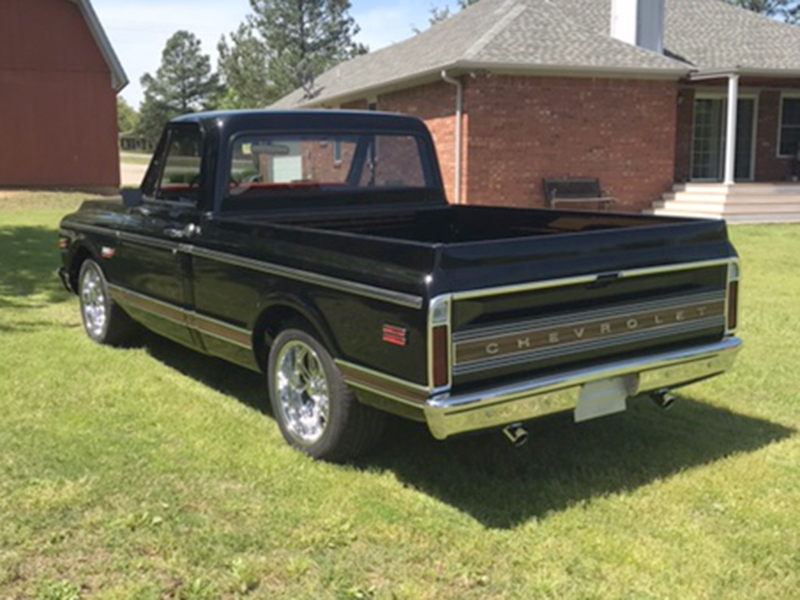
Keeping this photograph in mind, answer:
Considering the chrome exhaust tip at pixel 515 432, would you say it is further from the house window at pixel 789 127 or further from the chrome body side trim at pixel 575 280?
the house window at pixel 789 127

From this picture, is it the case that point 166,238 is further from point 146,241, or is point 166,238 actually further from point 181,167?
point 181,167

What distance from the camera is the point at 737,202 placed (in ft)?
58.9

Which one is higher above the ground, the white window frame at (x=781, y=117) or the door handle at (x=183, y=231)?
the white window frame at (x=781, y=117)

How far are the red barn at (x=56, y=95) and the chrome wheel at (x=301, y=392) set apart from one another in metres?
Answer: 22.3

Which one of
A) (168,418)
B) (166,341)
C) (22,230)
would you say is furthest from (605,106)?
(168,418)

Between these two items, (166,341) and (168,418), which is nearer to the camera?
(168,418)

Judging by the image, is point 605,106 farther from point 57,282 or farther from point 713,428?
point 713,428

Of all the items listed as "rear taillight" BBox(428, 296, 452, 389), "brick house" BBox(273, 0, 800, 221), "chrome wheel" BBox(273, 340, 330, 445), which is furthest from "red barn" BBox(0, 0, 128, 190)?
"rear taillight" BBox(428, 296, 452, 389)

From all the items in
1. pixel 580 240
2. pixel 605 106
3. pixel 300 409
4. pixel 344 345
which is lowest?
pixel 300 409

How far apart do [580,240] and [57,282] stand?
7.86 metres

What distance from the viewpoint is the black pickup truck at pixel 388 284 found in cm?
376

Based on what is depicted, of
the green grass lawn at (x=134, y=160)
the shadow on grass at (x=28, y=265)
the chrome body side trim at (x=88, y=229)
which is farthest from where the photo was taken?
the green grass lawn at (x=134, y=160)

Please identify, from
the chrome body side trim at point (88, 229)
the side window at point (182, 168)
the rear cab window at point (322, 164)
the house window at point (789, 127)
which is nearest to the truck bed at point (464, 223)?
the rear cab window at point (322, 164)

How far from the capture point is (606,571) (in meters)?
3.50
